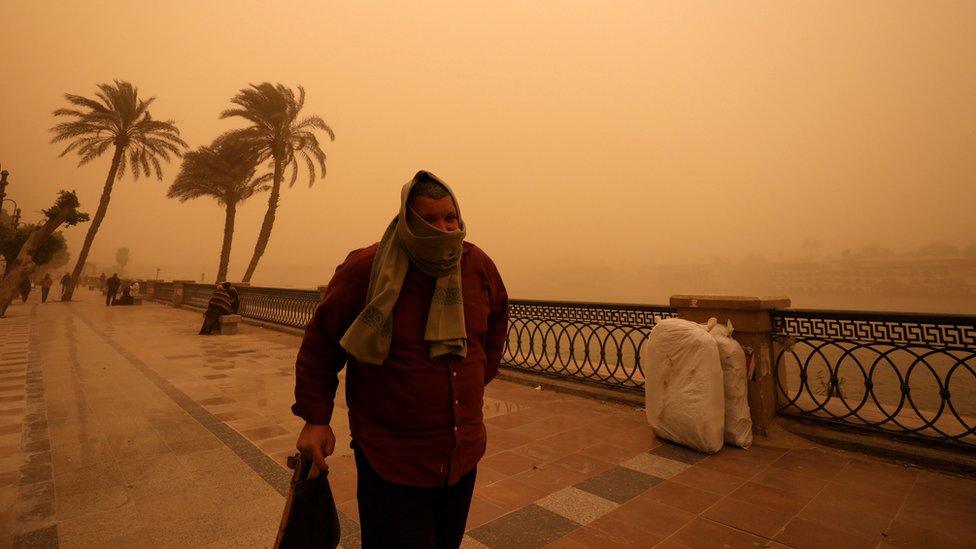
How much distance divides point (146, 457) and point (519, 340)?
14.8ft

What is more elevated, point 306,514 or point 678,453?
point 306,514

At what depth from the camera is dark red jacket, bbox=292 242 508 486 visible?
142 centimetres

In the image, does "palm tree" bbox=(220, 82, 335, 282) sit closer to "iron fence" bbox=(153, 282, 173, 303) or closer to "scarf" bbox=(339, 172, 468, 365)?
"iron fence" bbox=(153, 282, 173, 303)

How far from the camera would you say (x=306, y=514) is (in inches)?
56.1

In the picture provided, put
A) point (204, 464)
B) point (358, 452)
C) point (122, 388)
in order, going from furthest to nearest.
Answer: point (122, 388)
point (204, 464)
point (358, 452)

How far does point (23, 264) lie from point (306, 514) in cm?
1961

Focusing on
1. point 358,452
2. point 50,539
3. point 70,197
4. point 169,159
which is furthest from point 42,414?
point 169,159

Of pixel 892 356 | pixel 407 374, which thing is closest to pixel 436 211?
pixel 407 374

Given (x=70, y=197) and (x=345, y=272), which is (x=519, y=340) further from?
(x=70, y=197)

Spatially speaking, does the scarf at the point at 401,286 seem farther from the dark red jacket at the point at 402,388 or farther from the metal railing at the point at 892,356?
the metal railing at the point at 892,356

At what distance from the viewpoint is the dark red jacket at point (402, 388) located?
1.42m

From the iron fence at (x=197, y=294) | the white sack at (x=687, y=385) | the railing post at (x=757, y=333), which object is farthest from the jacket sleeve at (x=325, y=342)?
the iron fence at (x=197, y=294)

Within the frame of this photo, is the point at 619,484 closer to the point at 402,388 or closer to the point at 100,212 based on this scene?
the point at 402,388

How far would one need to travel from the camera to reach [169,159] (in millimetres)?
24344
